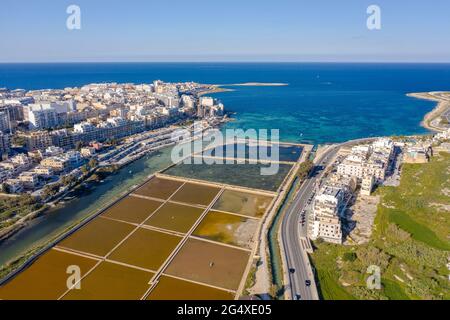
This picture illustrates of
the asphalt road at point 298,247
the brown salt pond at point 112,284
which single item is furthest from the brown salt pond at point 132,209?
the asphalt road at point 298,247

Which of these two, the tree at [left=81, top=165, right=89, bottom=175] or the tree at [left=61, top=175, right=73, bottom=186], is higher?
the tree at [left=81, top=165, right=89, bottom=175]

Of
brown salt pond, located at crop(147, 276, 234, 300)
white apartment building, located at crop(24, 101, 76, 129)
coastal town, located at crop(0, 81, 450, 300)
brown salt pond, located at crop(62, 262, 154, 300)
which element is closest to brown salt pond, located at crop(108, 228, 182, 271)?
brown salt pond, located at crop(62, 262, 154, 300)

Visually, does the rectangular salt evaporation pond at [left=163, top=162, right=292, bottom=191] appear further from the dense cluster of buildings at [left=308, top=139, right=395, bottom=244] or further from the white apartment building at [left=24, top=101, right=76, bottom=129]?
the white apartment building at [left=24, top=101, right=76, bottom=129]

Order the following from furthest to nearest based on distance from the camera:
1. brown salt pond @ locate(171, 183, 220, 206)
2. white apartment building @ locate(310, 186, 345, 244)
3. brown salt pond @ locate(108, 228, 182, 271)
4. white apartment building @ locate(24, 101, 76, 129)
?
white apartment building @ locate(24, 101, 76, 129) → brown salt pond @ locate(171, 183, 220, 206) → white apartment building @ locate(310, 186, 345, 244) → brown salt pond @ locate(108, 228, 182, 271)

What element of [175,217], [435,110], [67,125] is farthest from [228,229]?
[435,110]

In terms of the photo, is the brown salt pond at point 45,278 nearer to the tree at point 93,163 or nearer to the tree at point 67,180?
the tree at point 67,180

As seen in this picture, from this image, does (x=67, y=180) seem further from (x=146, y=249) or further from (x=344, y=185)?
(x=344, y=185)

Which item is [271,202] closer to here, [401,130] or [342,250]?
[342,250]

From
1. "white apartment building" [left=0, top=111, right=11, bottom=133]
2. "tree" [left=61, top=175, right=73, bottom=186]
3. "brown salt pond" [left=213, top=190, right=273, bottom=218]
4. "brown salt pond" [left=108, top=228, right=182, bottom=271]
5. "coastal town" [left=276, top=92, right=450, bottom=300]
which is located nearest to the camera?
"coastal town" [left=276, top=92, right=450, bottom=300]
